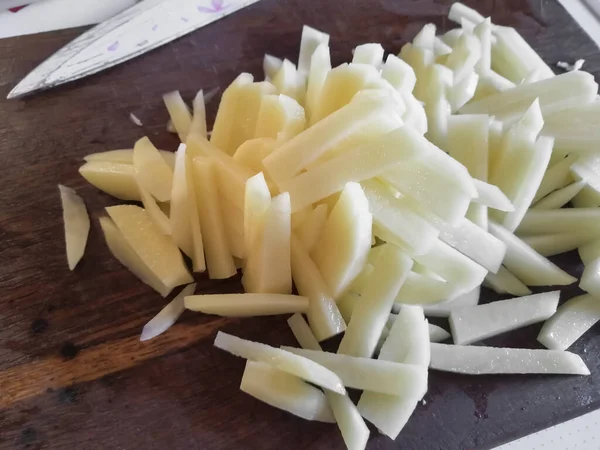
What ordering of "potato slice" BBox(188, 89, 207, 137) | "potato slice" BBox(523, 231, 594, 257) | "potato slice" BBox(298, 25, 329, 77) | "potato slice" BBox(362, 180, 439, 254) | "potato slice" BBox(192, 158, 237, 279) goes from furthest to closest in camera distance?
"potato slice" BBox(298, 25, 329, 77)
"potato slice" BBox(188, 89, 207, 137)
"potato slice" BBox(523, 231, 594, 257)
"potato slice" BBox(192, 158, 237, 279)
"potato slice" BBox(362, 180, 439, 254)

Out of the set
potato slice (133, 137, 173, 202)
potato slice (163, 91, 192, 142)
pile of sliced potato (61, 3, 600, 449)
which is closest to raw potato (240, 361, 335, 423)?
pile of sliced potato (61, 3, 600, 449)

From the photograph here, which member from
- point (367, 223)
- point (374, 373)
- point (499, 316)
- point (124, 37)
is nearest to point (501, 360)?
point (499, 316)

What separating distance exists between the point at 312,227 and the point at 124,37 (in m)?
0.89

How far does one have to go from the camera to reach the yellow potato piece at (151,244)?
1.33 meters

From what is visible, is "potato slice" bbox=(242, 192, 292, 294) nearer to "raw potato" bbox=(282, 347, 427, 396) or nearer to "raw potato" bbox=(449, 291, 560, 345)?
"raw potato" bbox=(282, 347, 427, 396)

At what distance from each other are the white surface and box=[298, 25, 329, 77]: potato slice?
1.17m

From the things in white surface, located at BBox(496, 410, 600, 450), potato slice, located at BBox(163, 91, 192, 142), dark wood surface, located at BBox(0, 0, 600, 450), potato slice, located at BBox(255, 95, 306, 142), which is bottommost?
white surface, located at BBox(496, 410, 600, 450)

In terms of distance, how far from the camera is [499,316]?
4.43 ft

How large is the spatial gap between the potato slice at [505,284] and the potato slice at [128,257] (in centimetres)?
78

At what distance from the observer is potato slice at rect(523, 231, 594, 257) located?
147 cm

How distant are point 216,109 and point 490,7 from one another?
1.08 metres

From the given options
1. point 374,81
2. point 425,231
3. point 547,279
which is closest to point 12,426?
point 425,231

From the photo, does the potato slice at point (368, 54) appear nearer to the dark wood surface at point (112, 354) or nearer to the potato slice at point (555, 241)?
the dark wood surface at point (112, 354)

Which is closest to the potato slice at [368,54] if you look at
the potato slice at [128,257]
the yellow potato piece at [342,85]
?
the yellow potato piece at [342,85]
